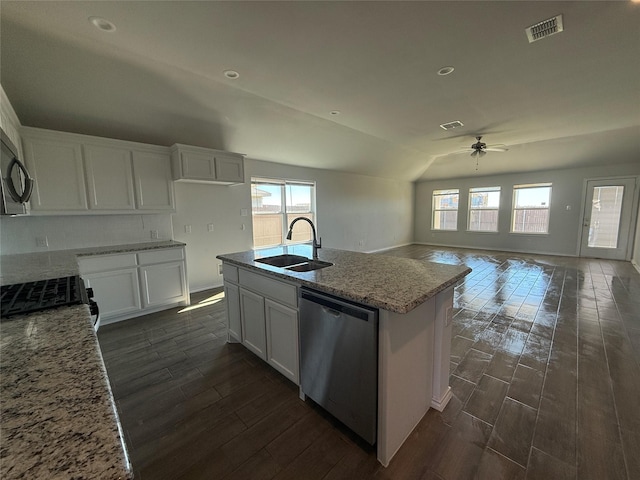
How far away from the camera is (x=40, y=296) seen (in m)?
1.35

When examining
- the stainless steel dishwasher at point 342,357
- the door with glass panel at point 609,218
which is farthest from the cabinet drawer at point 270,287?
the door with glass panel at point 609,218

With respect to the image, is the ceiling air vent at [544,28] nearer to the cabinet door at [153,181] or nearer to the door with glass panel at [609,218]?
the cabinet door at [153,181]

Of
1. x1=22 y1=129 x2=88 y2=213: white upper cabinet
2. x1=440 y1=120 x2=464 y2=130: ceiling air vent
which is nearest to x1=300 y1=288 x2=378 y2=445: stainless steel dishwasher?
x1=22 y1=129 x2=88 y2=213: white upper cabinet

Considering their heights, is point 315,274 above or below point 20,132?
below

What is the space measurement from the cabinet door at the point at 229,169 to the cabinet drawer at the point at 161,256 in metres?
1.25

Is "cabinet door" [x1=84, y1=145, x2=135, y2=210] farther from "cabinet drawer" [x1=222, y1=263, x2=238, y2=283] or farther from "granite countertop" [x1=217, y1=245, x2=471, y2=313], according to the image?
"granite countertop" [x1=217, y1=245, x2=471, y2=313]

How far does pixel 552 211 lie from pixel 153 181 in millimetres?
9122

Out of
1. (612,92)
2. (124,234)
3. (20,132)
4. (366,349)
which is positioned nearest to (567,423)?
(366,349)

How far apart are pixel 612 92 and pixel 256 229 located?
540 centimetres

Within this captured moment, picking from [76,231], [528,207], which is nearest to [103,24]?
[76,231]

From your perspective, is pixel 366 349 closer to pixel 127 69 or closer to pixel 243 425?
pixel 243 425

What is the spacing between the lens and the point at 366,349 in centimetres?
142

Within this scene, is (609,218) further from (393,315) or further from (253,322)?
(253,322)

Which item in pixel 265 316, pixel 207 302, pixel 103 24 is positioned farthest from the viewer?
pixel 207 302
